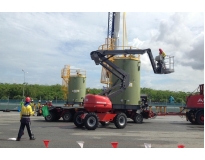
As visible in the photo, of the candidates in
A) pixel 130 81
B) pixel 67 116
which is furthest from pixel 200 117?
pixel 67 116

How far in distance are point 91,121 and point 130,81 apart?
6.46 meters

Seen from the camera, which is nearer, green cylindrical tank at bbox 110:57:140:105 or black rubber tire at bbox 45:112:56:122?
green cylindrical tank at bbox 110:57:140:105

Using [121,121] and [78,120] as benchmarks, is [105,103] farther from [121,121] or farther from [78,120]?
[78,120]

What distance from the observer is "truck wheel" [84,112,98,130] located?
15.6 metres

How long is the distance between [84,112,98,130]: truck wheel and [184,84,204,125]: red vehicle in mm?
8906

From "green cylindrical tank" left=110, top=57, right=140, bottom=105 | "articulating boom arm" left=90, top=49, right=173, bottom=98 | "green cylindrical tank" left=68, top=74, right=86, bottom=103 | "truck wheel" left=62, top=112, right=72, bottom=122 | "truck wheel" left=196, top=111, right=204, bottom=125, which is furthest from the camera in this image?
"green cylindrical tank" left=68, top=74, right=86, bottom=103

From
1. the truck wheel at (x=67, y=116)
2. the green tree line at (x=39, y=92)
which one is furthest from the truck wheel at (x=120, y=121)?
the green tree line at (x=39, y=92)

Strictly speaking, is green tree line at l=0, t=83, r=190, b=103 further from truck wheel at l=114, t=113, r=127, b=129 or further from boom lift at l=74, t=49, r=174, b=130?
truck wheel at l=114, t=113, r=127, b=129

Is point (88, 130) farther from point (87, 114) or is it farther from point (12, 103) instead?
point (12, 103)

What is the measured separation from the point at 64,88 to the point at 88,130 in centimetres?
2140

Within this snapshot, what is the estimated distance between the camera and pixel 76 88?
3231cm

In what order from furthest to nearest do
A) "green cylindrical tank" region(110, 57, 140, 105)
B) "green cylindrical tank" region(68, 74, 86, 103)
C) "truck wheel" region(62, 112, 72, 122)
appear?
"green cylindrical tank" region(68, 74, 86, 103)
"truck wheel" region(62, 112, 72, 122)
"green cylindrical tank" region(110, 57, 140, 105)

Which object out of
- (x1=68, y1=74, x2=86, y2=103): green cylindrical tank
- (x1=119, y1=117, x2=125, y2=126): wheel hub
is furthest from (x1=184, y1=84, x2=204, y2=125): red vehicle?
(x1=68, y1=74, x2=86, y2=103): green cylindrical tank

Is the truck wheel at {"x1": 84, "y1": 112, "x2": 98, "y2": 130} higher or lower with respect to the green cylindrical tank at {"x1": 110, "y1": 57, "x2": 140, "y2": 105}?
lower
